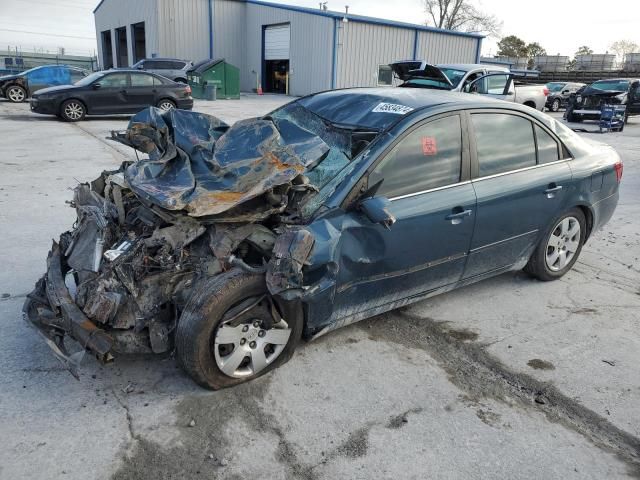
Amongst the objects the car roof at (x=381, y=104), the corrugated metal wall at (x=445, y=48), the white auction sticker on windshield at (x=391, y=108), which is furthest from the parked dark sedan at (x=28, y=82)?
the white auction sticker on windshield at (x=391, y=108)

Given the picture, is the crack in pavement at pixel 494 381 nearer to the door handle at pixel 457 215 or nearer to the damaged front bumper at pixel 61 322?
the door handle at pixel 457 215

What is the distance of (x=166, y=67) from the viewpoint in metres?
24.6

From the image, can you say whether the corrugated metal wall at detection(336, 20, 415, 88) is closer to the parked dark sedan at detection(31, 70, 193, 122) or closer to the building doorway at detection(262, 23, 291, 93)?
the building doorway at detection(262, 23, 291, 93)

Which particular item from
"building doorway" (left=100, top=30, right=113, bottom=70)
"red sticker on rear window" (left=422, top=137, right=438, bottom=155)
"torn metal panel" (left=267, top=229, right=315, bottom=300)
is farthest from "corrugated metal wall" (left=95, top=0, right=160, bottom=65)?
"torn metal panel" (left=267, top=229, right=315, bottom=300)

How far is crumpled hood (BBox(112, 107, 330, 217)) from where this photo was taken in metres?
3.03

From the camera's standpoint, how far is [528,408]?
9.90 ft

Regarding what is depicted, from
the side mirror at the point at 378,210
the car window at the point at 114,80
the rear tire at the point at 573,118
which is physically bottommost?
the rear tire at the point at 573,118

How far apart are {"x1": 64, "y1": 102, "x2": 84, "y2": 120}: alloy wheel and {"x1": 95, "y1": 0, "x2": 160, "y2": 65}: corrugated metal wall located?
1754 centimetres

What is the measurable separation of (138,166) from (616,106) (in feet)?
57.0

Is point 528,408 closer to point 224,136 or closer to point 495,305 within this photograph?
point 495,305

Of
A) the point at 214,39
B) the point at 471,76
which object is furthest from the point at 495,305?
the point at 214,39

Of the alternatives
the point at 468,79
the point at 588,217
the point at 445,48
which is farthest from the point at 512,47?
the point at 588,217

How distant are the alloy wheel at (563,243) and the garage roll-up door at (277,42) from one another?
27679 millimetres

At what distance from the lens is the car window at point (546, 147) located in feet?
14.1
